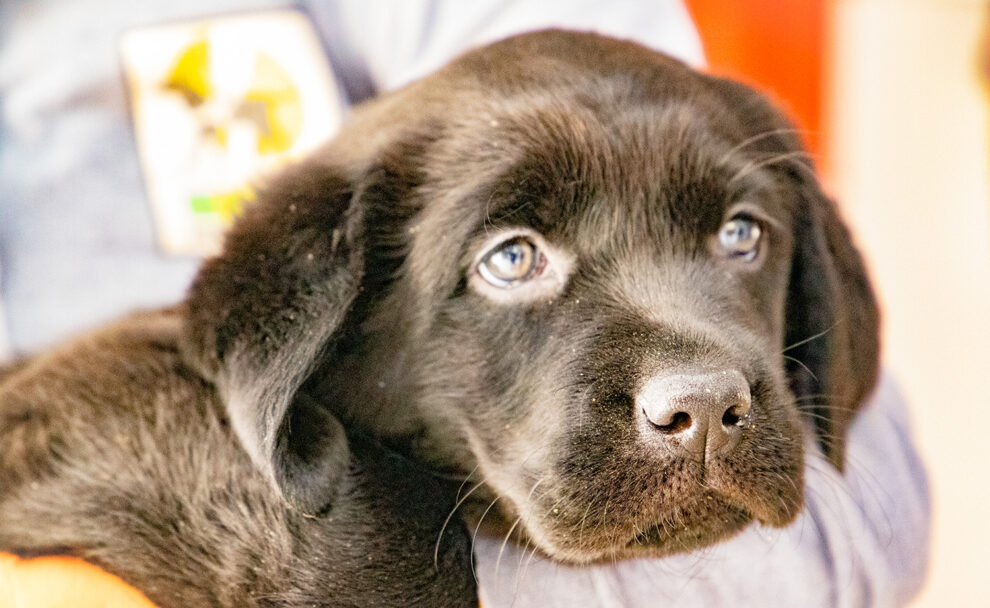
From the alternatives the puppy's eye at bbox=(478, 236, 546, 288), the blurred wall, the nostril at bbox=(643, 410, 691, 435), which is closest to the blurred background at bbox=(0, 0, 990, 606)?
the blurred wall

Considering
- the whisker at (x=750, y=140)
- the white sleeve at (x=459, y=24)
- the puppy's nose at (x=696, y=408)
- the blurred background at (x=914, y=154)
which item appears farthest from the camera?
the blurred background at (x=914, y=154)

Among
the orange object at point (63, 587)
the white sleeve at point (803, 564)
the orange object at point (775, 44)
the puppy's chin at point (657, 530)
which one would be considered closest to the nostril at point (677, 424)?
the puppy's chin at point (657, 530)

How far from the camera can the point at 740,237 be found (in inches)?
57.4

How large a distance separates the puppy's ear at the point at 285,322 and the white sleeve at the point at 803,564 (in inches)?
12.1

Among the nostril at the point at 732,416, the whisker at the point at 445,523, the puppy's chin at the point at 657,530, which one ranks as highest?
the nostril at the point at 732,416

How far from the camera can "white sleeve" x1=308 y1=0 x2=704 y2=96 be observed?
1885 millimetres

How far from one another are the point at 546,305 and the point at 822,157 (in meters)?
1.55

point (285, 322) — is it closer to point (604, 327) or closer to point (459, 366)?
point (459, 366)

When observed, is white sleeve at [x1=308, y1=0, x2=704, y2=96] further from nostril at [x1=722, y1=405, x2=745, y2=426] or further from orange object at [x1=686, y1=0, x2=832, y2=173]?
orange object at [x1=686, y1=0, x2=832, y2=173]

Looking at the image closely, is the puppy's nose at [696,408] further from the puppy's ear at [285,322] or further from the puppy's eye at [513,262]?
the puppy's ear at [285,322]

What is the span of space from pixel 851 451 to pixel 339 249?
3.10 ft

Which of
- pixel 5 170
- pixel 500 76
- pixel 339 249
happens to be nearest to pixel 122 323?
pixel 339 249

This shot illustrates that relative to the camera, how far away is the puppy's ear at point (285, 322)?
45.6 inches

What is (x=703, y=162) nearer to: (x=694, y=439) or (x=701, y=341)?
(x=701, y=341)
